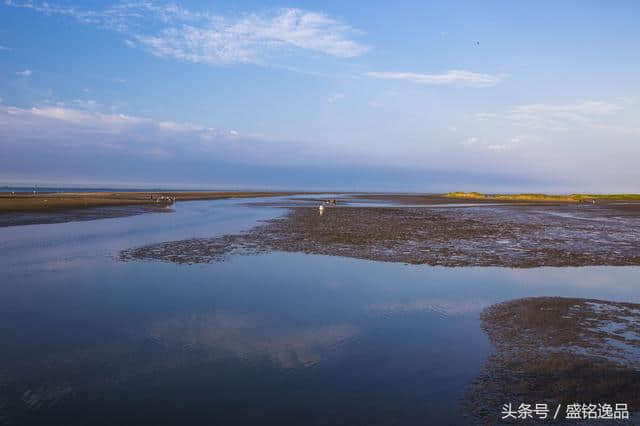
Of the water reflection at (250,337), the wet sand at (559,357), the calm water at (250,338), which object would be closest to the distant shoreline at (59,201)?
the calm water at (250,338)

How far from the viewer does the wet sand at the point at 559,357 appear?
661 cm

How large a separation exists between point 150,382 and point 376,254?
1512 centimetres

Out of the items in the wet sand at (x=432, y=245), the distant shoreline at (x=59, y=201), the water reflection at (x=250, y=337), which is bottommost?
the water reflection at (x=250, y=337)

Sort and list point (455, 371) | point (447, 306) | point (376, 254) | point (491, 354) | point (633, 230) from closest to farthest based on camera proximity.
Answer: point (455, 371), point (491, 354), point (447, 306), point (376, 254), point (633, 230)

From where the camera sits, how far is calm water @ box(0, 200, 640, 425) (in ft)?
20.8

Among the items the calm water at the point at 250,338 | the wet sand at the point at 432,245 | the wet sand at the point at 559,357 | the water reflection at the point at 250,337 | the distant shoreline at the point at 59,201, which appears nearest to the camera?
the calm water at the point at 250,338

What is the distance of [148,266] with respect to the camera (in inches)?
677

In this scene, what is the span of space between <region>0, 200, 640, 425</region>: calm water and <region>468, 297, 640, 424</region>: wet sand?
48cm

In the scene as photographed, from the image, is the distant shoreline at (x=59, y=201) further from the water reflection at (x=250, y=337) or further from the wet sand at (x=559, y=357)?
the wet sand at (x=559, y=357)

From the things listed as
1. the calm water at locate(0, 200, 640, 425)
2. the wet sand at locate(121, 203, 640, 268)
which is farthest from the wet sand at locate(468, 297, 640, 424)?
the wet sand at locate(121, 203, 640, 268)

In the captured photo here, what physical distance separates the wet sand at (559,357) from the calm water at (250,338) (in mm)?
476

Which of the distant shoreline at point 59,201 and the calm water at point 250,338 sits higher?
the distant shoreline at point 59,201

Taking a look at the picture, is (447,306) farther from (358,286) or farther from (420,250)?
(420,250)

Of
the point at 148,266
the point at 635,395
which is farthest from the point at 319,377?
the point at 148,266
